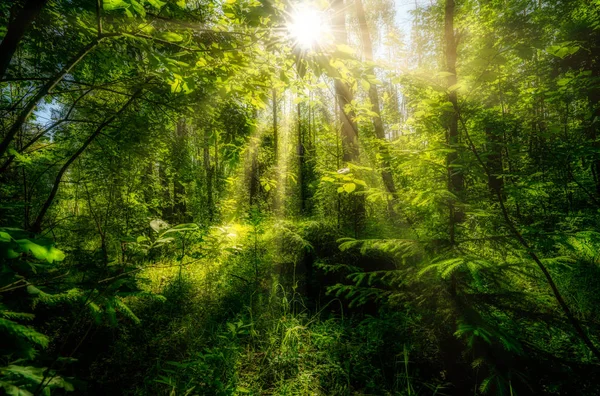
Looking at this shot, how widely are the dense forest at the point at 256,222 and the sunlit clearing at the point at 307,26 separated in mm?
10

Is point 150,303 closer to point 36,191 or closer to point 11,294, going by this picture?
point 36,191

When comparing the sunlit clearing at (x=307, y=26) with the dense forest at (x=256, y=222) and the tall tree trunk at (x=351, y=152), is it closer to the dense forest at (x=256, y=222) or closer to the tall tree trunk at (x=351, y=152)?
the dense forest at (x=256, y=222)

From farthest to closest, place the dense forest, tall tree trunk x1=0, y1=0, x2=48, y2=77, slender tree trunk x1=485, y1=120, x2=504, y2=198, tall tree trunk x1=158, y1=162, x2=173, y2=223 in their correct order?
1. tall tree trunk x1=158, y1=162, x2=173, y2=223
2. slender tree trunk x1=485, y1=120, x2=504, y2=198
3. the dense forest
4. tall tree trunk x1=0, y1=0, x2=48, y2=77

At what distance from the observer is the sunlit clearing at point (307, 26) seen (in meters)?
1.22

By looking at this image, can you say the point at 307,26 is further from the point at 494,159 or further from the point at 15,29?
the point at 494,159

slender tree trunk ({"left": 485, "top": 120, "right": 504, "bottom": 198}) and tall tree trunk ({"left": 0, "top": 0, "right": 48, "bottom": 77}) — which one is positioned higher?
tall tree trunk ({"left": 0, "top": 0, "right": 48, "bottom": 77})

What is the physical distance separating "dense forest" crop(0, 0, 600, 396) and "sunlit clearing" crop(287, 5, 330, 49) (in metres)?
0.01

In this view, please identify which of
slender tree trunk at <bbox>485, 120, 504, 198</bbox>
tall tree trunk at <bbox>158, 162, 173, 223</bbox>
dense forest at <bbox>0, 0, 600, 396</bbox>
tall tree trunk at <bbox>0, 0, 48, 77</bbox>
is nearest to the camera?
tall tree trunk at <bbox>0, 0, 48, 77</bbox>

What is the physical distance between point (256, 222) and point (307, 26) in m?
3.70

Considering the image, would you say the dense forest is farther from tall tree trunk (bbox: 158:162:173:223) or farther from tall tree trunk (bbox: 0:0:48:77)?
tall tree trunk (bbox: 158:162:173:223)

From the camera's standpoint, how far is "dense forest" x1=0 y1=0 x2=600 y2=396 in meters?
1.33

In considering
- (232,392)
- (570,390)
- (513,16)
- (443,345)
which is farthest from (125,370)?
(513,16)

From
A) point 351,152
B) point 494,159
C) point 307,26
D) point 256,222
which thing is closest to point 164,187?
point 256,222

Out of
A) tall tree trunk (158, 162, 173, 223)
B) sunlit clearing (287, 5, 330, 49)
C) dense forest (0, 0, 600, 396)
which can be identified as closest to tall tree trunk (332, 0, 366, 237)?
dense forest (0, 0, 600, 396)
